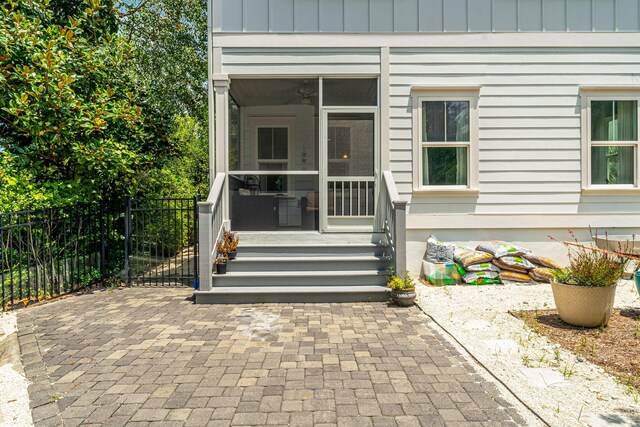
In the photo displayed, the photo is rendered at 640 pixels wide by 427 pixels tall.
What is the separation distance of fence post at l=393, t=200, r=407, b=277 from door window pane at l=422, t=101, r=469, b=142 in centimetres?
178

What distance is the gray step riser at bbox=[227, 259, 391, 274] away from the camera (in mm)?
5551

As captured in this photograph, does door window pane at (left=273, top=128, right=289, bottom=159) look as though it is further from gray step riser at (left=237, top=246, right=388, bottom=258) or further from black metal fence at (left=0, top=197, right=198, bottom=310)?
gray step riser at (left=237, top=246, right=388, bottom=258)

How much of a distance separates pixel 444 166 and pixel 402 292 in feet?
8.69

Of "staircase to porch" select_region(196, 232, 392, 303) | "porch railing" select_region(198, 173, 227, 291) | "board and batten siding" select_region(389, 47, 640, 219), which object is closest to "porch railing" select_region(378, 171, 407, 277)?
"staircase to porch" select_region(196, 232, 392, 303)

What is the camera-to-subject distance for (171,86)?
1323 centimetres

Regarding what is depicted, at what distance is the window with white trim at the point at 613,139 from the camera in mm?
6457

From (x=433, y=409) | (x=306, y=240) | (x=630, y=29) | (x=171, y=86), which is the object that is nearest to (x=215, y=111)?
(x=306, y=240)

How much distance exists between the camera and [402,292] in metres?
4.95

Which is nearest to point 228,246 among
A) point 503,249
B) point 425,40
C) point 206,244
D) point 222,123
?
point 206,244

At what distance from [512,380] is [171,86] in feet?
44.7

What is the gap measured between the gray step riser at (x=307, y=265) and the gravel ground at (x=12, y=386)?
2567 mm

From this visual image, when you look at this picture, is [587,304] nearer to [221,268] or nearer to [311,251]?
[311,251]

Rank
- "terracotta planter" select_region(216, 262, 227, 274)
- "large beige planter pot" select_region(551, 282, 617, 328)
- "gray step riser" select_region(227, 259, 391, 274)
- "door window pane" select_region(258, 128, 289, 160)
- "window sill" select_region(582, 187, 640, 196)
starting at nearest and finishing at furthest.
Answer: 1. "large beige planter pot" select_region(551, 282, 617, 328)
2. "terracotta planter" select_region(216, 262, 227, 274)
3. "gray step riser" select_region(227, 259, 391, 274)
4. "window sill" select_region(582, 187, 640, 196)
5. "door window pane" select_region(258, 128, 289, 160)

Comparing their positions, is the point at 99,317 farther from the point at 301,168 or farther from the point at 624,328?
the point at 624,328
